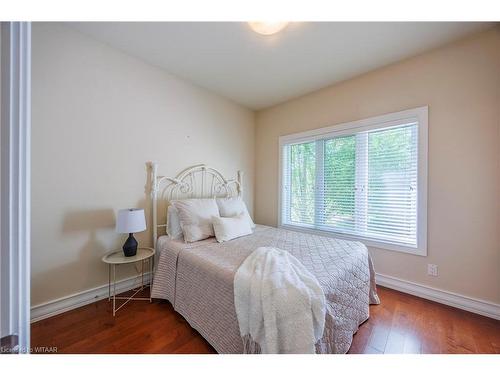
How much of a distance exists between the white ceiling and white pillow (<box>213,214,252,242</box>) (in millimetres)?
1767

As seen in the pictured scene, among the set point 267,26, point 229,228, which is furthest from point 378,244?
point 267,26

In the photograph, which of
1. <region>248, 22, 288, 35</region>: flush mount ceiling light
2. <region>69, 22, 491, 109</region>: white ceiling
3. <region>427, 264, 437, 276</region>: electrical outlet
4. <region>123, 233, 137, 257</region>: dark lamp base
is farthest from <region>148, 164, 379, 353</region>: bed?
<region>248, 22, 288, 35</region>: flush mount ceiling light

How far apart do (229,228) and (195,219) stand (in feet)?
1.25

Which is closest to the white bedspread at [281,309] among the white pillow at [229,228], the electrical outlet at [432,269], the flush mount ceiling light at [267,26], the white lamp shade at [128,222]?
the white pillow at [229,228]

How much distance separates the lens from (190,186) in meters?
2.69

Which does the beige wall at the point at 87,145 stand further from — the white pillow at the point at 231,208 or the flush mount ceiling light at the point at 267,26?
the flush mount ceiling light at the point at 267,26

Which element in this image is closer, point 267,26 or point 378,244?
point 267,26

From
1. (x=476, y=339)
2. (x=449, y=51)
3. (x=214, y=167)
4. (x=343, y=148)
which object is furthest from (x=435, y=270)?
(x=214, y=167)

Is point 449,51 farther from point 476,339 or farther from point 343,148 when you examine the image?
point 476,339

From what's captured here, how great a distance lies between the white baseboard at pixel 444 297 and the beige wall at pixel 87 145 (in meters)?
2.80

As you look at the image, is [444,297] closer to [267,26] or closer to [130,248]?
[267,26]

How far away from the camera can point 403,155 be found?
7.13 ft

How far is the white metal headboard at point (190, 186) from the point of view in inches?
91.0

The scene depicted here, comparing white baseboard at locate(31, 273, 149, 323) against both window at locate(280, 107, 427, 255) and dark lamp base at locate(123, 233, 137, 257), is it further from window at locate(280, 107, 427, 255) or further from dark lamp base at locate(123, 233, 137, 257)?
window at locate(280, 107, 427, 255)
